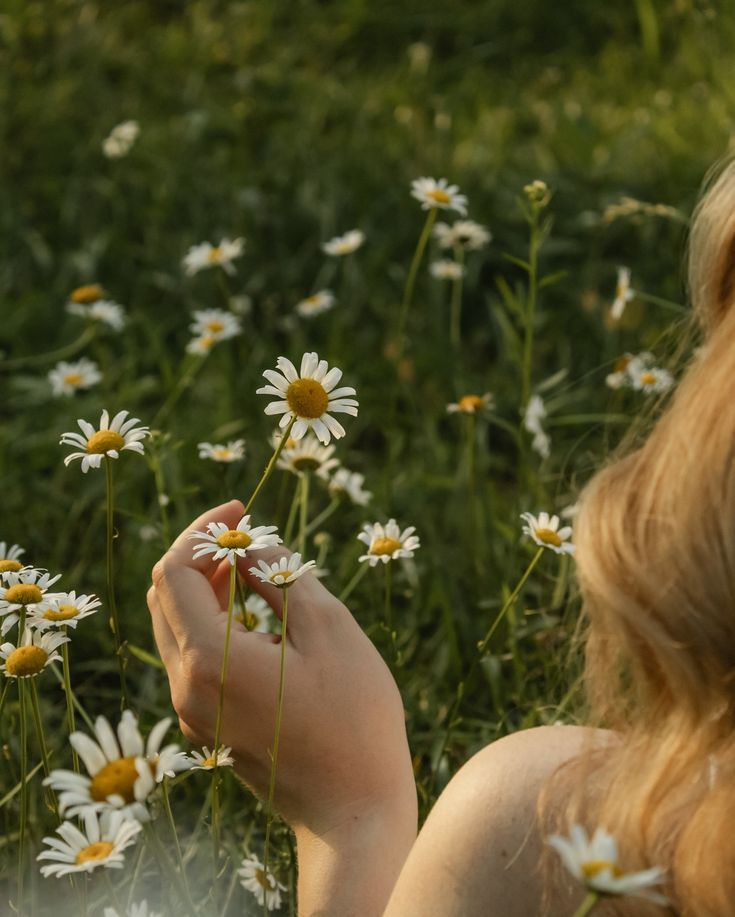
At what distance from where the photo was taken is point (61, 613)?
93 cm

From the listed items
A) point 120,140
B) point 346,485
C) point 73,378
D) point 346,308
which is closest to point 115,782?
point 346,485

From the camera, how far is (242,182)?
8.84 feet

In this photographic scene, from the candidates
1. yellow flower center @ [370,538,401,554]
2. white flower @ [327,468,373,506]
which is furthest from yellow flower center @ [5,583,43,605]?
white flower @ [327,468,373,506]

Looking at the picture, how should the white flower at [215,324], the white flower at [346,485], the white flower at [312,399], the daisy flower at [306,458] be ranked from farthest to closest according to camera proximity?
1. the white flower at [215,324]
2. the white flower at [346,485]
3. the daisy flower at [306,458]
4. the white flower at [312,399]

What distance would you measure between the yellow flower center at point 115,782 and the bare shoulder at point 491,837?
22cm

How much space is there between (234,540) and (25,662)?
0.53ft

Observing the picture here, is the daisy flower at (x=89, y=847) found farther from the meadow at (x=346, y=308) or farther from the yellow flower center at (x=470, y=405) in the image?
the yellow flower center at (x=470, y=405)

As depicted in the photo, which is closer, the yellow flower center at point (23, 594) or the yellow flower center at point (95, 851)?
the yellow flower center at point (95, 851)

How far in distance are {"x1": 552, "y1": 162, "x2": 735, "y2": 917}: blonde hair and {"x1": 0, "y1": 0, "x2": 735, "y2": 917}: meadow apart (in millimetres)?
267

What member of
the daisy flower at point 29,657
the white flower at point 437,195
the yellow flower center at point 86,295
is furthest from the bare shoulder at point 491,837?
the yellow flower center at point 86,295

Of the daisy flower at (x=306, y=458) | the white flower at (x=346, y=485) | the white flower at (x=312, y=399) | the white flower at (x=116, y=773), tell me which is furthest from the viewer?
the white flower at (x=346, y=485)

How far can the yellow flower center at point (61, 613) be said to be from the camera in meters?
0.93

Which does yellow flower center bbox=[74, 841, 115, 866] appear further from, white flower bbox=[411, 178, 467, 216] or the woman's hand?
white flower bbox=[411, 178, 467, 216]

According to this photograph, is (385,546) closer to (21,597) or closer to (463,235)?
(21,597)
